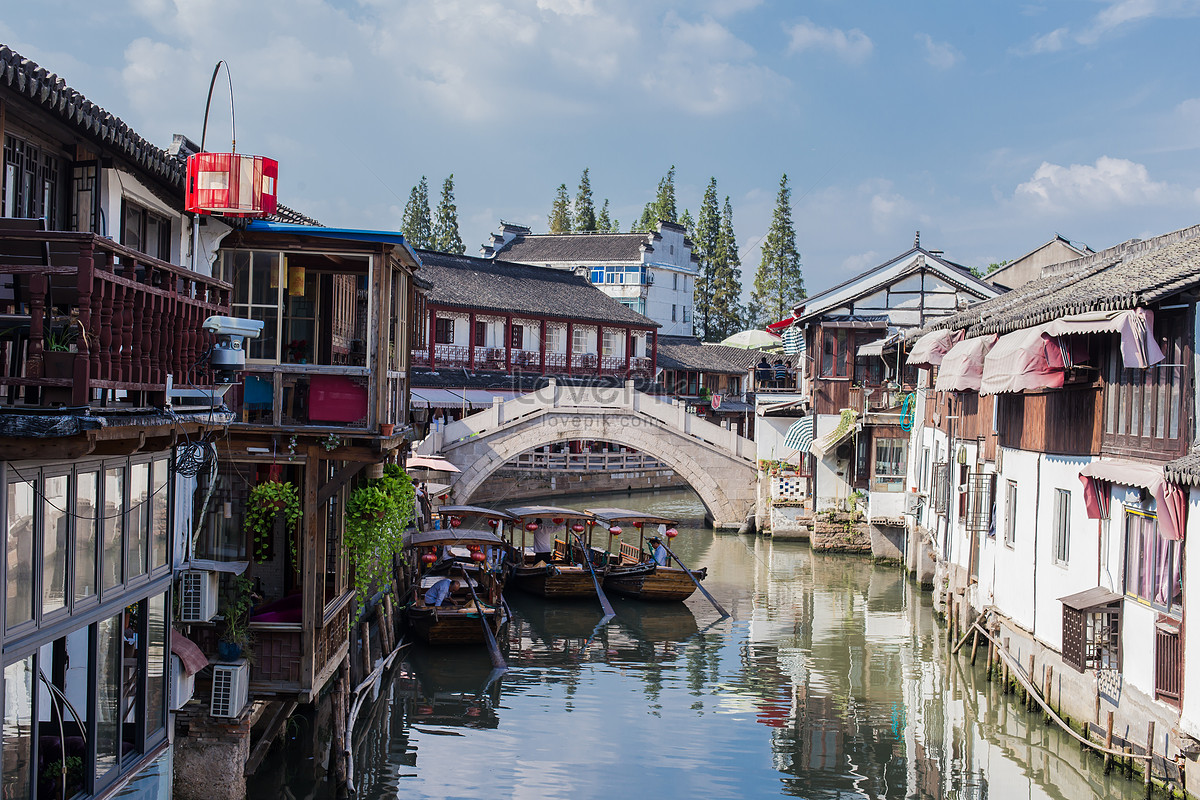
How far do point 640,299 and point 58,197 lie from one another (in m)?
47.0

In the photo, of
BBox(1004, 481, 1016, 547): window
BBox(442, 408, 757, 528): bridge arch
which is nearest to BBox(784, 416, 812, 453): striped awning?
BBox(442, 408, 757, 528): bridge arch

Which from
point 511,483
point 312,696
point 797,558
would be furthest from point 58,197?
point 511,483

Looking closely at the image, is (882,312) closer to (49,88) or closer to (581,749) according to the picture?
(581,749)

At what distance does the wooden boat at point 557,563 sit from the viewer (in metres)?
22.8

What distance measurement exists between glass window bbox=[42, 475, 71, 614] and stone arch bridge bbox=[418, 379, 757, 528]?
23315mm

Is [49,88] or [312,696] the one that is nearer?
[49,88]

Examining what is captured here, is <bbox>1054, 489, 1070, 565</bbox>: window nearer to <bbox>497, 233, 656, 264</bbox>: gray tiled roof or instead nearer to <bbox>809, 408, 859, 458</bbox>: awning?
<bbox>809, 408, 859, 458</bbox>: awning

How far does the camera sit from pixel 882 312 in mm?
30438

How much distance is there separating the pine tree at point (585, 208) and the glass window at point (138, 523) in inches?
2189

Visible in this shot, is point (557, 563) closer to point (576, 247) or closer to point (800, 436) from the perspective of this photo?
point (800, 436)

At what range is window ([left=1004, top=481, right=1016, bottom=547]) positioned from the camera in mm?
16422

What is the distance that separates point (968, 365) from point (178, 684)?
12541 millimetres

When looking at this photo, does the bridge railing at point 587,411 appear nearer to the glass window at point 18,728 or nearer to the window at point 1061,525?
the window at point 1061,525

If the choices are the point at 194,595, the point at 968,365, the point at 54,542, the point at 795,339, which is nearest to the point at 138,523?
the point at 54,542
